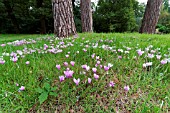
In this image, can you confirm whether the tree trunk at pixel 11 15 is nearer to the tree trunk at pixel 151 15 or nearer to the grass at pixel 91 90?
the tree trunk at pixel 151 15

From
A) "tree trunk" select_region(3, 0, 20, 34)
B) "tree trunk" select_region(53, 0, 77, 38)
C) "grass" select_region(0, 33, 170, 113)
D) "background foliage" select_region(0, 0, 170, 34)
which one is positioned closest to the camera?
"grass" select_region(0, 33, 170, 113)

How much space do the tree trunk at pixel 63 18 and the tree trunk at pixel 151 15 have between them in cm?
316

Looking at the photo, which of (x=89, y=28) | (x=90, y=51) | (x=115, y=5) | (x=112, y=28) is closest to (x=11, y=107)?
(x=90, y=51)

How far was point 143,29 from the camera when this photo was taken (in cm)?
555

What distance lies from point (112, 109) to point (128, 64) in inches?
24.3

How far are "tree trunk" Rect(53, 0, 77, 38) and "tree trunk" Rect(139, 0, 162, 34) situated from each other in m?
3.16

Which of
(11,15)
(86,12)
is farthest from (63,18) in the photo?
(11,15)

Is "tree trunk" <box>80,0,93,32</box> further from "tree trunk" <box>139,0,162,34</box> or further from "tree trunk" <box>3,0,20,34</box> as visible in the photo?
"tree trunk" <box>3,0,20,34</box>

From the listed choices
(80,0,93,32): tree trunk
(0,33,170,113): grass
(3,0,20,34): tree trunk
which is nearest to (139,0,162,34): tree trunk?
(80,0,93,32): tree trunk

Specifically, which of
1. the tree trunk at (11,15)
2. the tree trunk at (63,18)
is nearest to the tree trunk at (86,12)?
the tree trunk at (63,18)

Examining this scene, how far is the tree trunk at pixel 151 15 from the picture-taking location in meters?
4.99

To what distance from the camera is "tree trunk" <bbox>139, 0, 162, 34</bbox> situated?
499 centimetres

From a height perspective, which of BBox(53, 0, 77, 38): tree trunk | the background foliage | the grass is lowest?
the grass

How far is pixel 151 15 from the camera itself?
5145mm
